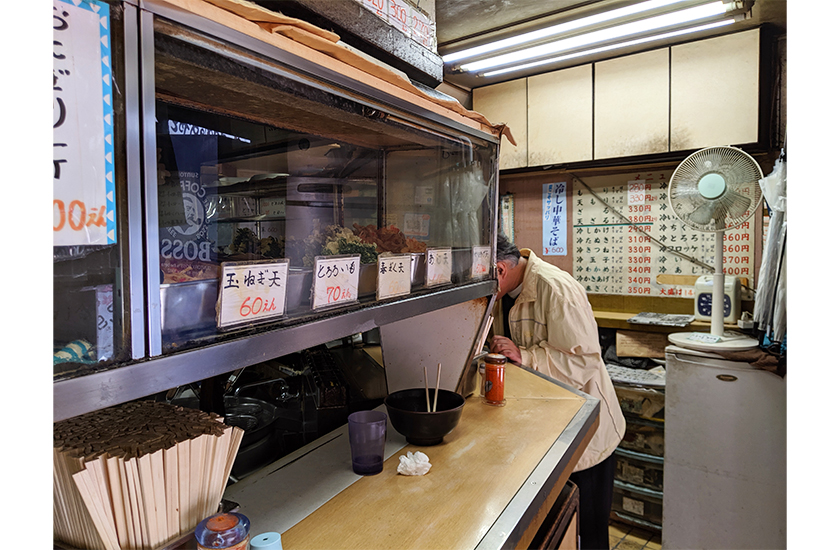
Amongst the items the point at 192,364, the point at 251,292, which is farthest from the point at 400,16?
the point at 192,364

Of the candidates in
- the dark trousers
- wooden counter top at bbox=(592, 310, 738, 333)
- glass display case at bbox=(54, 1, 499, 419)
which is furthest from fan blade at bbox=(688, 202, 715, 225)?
glass display case at bbox=(54, 1, 499, 419)

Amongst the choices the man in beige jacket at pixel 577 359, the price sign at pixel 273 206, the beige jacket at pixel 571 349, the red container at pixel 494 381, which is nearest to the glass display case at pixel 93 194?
the price sign at pixel 273 206

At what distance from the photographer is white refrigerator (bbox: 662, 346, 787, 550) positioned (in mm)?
2498

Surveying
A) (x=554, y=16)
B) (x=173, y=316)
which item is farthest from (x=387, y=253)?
(x=554, y=16)

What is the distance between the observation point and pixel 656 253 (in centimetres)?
407

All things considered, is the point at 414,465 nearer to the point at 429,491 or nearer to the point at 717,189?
the point at 429,491

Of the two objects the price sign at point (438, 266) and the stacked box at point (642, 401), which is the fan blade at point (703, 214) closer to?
the stacked box at point (642, 401)

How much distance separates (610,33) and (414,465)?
2942mm

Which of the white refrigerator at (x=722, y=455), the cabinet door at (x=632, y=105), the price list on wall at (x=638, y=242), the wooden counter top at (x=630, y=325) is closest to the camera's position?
the white refrigerator at (x=722, y=455)

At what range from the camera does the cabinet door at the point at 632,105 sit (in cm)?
368

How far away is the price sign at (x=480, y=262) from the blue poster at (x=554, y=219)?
2713mm

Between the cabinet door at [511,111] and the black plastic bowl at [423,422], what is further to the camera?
the cabinet door at [511,111]

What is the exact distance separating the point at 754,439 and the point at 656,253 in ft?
6.08

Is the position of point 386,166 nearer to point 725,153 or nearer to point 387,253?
point 387,253
